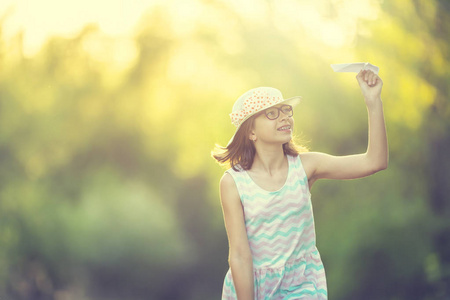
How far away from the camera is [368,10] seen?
4.04 meters

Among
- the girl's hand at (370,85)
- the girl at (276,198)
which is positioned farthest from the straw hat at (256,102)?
the girl's hand at (370,85)

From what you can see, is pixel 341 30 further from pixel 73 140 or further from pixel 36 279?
pixel 36 279

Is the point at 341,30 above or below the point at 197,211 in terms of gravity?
above

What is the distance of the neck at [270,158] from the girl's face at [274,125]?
40mm

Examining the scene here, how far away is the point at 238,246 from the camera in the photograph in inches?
84.1

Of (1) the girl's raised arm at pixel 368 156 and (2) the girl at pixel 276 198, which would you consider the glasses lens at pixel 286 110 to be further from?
(1) the girl's raised arm at pixel 368 156

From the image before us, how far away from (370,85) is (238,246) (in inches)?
28.7

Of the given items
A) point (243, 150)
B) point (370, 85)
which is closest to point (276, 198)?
point (243, 150)

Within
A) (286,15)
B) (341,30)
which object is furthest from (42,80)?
(341,30)

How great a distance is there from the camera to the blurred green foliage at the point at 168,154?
12.9 ft

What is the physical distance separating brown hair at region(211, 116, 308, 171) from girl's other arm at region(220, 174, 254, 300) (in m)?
0.13

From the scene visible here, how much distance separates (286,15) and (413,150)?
1230 mm

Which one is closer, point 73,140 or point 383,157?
point 383,157

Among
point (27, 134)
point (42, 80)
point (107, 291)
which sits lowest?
point (107, 291)
